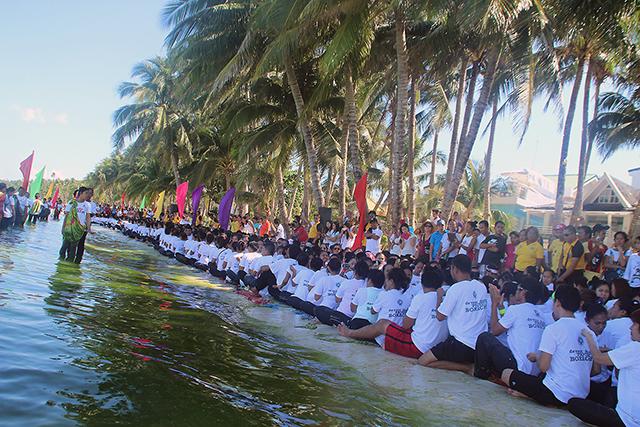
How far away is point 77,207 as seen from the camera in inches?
483

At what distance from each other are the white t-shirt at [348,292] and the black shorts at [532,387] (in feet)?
11.8

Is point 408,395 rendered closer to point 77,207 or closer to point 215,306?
point 215,306

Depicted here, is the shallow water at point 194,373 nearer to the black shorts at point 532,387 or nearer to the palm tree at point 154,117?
the black shorts at point 532,387

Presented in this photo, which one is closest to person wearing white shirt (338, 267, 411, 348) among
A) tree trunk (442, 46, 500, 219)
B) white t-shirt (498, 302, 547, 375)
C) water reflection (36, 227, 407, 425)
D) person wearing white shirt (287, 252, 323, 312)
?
water reflection (36, 227, 407, 425)

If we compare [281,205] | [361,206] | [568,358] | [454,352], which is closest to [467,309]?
[454,352]

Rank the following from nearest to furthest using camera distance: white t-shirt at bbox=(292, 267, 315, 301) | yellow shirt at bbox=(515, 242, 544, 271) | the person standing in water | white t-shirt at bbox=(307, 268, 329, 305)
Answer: white t-shirt at bbox=(307, 268, 329, 305) < white t-shirt at bbox=(292, 267, 315, 301) < yellow shirt at bbox=(515, 242, 544, 271) < the person standing in water

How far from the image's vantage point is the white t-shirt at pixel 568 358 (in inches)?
228

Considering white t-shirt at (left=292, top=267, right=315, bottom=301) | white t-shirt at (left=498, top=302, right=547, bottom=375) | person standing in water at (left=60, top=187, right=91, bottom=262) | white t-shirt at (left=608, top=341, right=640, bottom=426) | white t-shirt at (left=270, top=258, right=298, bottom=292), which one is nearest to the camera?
white t-shirt at (left=608, top=341, right=640, bottom=426)

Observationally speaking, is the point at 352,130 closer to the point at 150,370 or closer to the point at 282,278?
the point at 282,278

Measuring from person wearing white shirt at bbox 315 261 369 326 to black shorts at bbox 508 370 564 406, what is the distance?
355 cm

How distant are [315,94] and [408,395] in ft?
44.8

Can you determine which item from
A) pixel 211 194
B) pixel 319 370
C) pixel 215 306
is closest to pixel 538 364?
pixel 319 370

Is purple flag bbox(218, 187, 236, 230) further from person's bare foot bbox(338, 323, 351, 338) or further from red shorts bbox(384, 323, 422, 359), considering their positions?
red shorts bbox(384, 323, 422, 359)

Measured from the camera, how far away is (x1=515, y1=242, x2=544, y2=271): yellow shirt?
11234 mm
